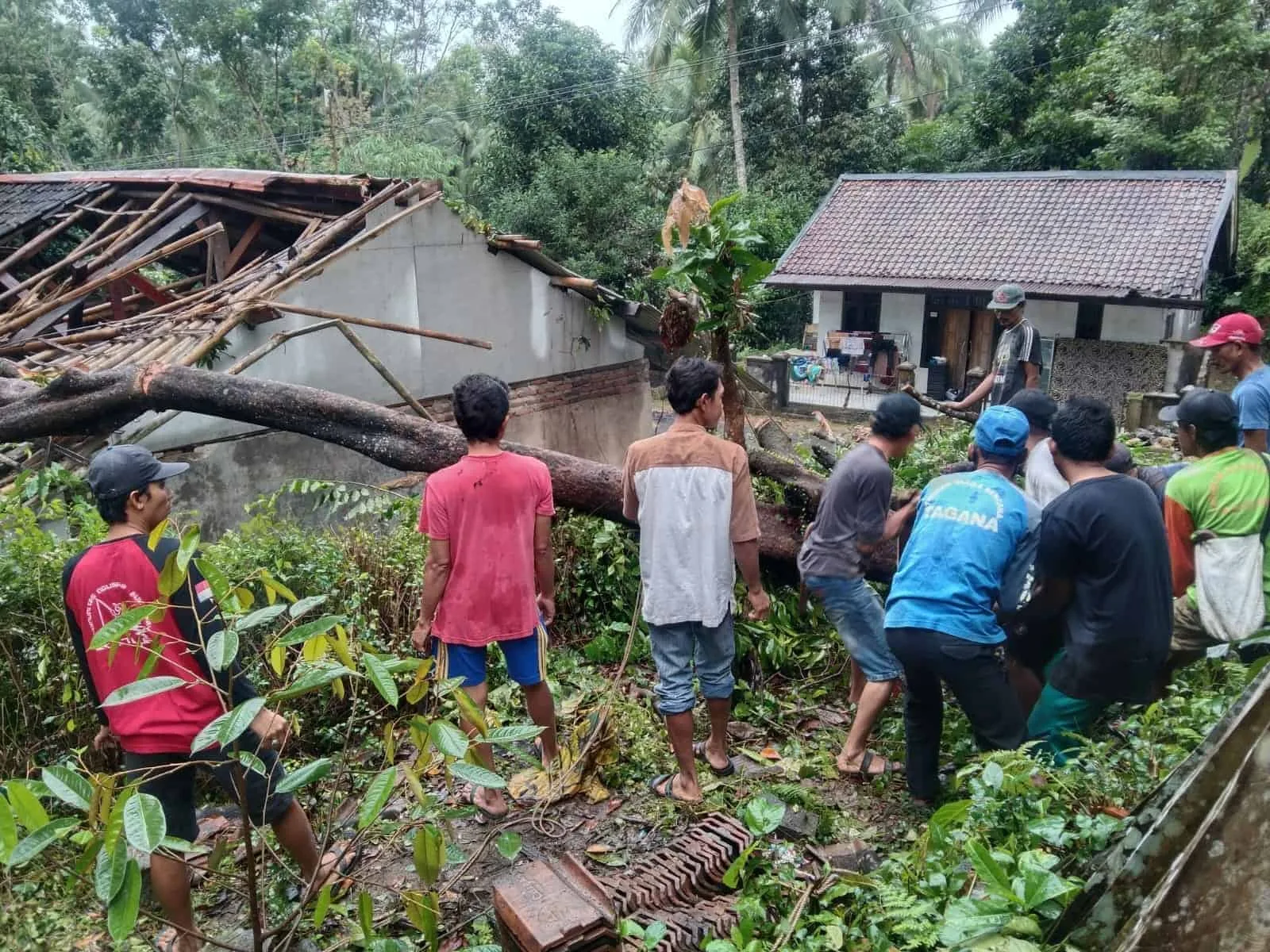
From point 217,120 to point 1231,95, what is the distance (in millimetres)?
27170

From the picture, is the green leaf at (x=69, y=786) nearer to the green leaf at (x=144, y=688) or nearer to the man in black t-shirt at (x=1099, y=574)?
the green leaf at (x=144, y=688)

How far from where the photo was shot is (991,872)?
219 cm

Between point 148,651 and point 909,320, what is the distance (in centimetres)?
1828

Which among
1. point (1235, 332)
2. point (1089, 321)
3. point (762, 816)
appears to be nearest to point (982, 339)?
point (1089, 321)

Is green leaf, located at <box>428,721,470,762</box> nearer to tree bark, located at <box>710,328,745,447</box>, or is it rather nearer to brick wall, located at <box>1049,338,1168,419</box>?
tree bark, located at <box>710,328,745,447</box>

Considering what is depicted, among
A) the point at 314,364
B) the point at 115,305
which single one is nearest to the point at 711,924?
the point at 314,364

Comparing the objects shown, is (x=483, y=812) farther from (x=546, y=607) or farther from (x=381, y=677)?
(x=381, y=677)

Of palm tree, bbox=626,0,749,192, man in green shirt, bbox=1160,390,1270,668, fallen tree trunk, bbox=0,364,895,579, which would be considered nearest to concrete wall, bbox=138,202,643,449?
fallen tree trunk, bbox=0,364,895,579

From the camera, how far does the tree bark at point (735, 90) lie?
23.9m

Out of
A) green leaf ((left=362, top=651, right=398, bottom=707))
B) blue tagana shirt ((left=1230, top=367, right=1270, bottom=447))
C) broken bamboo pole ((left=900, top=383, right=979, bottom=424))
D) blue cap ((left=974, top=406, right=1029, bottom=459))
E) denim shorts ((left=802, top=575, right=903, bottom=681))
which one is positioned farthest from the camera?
broken bamboo pole ((left=900, top=383, right=979, bottom=424))

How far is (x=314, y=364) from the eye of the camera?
8.90 metres

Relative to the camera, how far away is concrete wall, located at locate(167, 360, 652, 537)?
325 inches

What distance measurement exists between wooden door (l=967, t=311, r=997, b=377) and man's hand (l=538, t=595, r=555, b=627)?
52.8 feet

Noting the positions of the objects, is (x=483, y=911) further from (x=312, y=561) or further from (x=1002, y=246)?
(x=1002, y=246)
